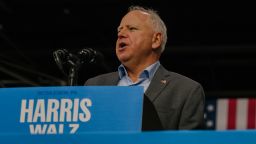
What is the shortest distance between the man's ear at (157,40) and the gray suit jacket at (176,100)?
0.22 m

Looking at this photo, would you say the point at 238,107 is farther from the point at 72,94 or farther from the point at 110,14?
the point at 72,94

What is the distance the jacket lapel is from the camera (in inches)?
98.6

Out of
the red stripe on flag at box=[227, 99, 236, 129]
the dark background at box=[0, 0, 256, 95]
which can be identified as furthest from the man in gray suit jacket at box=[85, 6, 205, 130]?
the red stripe on flag at box=[227, 99, 236, 129]

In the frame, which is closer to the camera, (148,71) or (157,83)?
(157,83)

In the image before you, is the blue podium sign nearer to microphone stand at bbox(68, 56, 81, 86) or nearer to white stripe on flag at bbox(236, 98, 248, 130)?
microphone stand at bbox(68, 56, 81, 86)

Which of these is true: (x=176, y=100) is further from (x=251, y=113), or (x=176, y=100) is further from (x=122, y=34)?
(x=251, y=113)

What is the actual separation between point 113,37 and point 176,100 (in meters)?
4.74

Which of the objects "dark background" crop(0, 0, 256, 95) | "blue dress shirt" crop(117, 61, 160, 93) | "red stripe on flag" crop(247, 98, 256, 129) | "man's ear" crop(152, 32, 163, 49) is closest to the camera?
"blue dress shirt" crop(117, 61, 160, 93)

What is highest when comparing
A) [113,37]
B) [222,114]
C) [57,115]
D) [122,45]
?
[113,37]

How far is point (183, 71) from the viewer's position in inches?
304

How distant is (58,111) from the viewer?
6.69 feet

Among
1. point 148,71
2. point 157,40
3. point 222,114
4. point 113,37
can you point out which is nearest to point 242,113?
point 222,114

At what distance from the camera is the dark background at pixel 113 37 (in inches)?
248

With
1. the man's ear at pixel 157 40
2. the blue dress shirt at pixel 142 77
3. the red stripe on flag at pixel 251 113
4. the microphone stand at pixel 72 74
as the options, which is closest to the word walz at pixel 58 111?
the microphone stand at pixel 72 74
